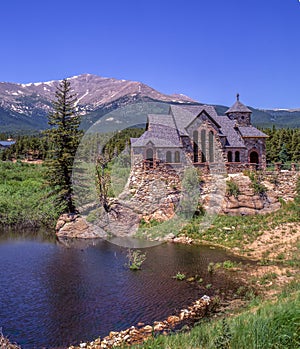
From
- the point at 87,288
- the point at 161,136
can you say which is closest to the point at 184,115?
the point at 161,136

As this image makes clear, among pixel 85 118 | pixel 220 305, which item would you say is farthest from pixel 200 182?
pixel 85 118

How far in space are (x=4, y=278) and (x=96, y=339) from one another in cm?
788

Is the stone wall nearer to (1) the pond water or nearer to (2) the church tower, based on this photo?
(1) the pond water

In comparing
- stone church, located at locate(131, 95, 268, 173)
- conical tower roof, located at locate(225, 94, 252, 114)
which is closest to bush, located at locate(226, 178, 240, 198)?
stone church, located at locate(131, 95, 268, 173)

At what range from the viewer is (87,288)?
55.0 feet

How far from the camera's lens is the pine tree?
3105cm

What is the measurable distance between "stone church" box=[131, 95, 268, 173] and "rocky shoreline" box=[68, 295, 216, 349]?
17.6m

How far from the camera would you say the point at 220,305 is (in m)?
15.0

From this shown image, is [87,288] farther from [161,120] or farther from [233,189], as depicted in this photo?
[161,120]

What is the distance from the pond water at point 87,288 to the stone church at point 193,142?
11199mm

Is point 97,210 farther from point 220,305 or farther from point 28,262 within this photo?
point 220,305

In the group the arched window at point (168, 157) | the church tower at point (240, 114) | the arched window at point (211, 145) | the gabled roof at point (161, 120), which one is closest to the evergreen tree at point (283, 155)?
the church tower at point (240, 114)

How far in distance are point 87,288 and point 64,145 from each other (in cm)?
1744

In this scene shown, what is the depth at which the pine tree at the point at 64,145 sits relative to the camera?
1222 inches
